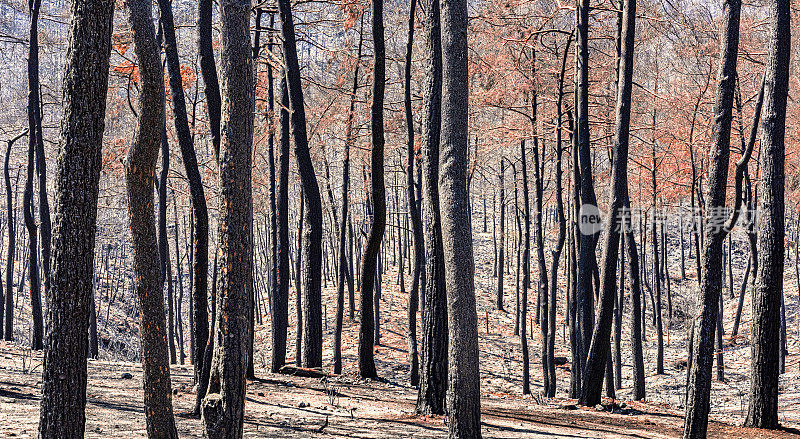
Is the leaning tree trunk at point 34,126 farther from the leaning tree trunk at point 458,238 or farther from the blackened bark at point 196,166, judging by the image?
the leaning tree trunk at point 458,238

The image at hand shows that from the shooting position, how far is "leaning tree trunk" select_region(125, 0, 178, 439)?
16.6 ft

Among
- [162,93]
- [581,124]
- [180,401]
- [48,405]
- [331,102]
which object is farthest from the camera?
[331,102]

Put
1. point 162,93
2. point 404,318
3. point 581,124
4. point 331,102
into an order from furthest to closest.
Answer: point 404,318
point 331,102
point 581,124
point 162,93

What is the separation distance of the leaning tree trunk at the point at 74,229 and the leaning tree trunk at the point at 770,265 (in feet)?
25.7

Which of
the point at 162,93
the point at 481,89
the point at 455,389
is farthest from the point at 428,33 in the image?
the point at 481,89

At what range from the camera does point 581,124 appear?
35.2 feet

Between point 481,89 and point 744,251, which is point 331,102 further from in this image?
point 744,251

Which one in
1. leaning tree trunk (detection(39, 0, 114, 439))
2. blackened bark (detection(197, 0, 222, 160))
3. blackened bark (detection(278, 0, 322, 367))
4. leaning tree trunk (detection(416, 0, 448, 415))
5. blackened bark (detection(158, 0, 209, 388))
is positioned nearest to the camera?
leaning tree trunk (detection(39, 0, 114, 439))

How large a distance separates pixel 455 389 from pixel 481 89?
982 cm

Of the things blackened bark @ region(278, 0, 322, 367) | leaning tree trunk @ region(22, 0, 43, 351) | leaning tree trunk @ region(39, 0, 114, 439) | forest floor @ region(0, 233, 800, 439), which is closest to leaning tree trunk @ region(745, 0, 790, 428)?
forest floor @ region(0, 233, 800, 439)

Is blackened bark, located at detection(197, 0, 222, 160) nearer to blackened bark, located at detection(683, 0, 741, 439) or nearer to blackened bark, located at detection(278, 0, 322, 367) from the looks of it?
blackened bark, located at detection(278, 0, 322, 367)

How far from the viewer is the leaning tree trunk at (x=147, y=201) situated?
5047 millimetres

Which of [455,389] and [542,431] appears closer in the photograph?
[455,389]

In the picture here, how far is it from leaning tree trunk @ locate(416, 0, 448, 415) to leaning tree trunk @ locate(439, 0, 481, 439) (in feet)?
2.47
